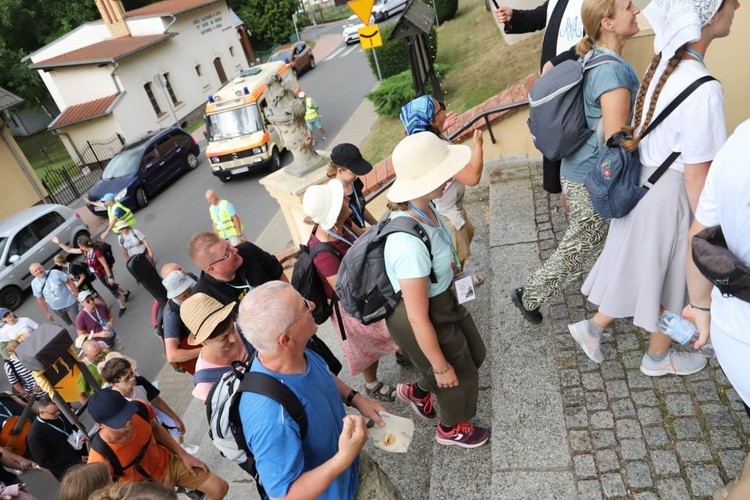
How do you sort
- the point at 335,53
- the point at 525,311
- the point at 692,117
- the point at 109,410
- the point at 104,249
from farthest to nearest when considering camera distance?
the point at 335,53, the point at 104,249, the point at 525,311, the point at 109,410, the point at 692,117

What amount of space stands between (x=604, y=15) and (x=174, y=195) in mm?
14943

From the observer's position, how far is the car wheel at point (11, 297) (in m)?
11.4

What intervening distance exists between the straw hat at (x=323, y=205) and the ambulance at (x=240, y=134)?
11.1 m

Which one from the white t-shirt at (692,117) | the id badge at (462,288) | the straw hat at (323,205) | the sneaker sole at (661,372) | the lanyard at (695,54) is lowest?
the sneaker sole at (661,372)

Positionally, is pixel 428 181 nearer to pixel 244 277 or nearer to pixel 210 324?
pixel 210 324

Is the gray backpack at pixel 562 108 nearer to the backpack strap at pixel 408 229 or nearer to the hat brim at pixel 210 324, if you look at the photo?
the backpack strap at pixel 408 229

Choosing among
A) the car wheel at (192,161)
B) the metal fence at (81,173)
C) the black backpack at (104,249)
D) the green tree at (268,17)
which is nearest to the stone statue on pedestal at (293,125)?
the black backpack at (104,249)

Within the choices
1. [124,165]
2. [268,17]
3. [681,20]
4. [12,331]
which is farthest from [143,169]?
[268,17]

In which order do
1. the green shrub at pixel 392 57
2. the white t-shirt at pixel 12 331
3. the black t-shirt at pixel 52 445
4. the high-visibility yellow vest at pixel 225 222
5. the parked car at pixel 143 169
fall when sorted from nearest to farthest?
the black t-shirt at pixel 52 445 → the white t-shirt at pixel 12 331 → the high-visibility yellow vest at pixel 225 222 → the parked car at pixel 143 169 → the green shrub at pixel 392 57

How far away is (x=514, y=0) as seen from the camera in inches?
447

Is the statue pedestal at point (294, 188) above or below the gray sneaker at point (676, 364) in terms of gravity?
above

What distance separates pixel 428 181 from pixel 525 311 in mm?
1426

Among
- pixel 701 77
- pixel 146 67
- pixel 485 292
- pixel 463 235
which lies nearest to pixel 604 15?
pixel 701 77

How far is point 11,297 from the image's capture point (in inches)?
455
